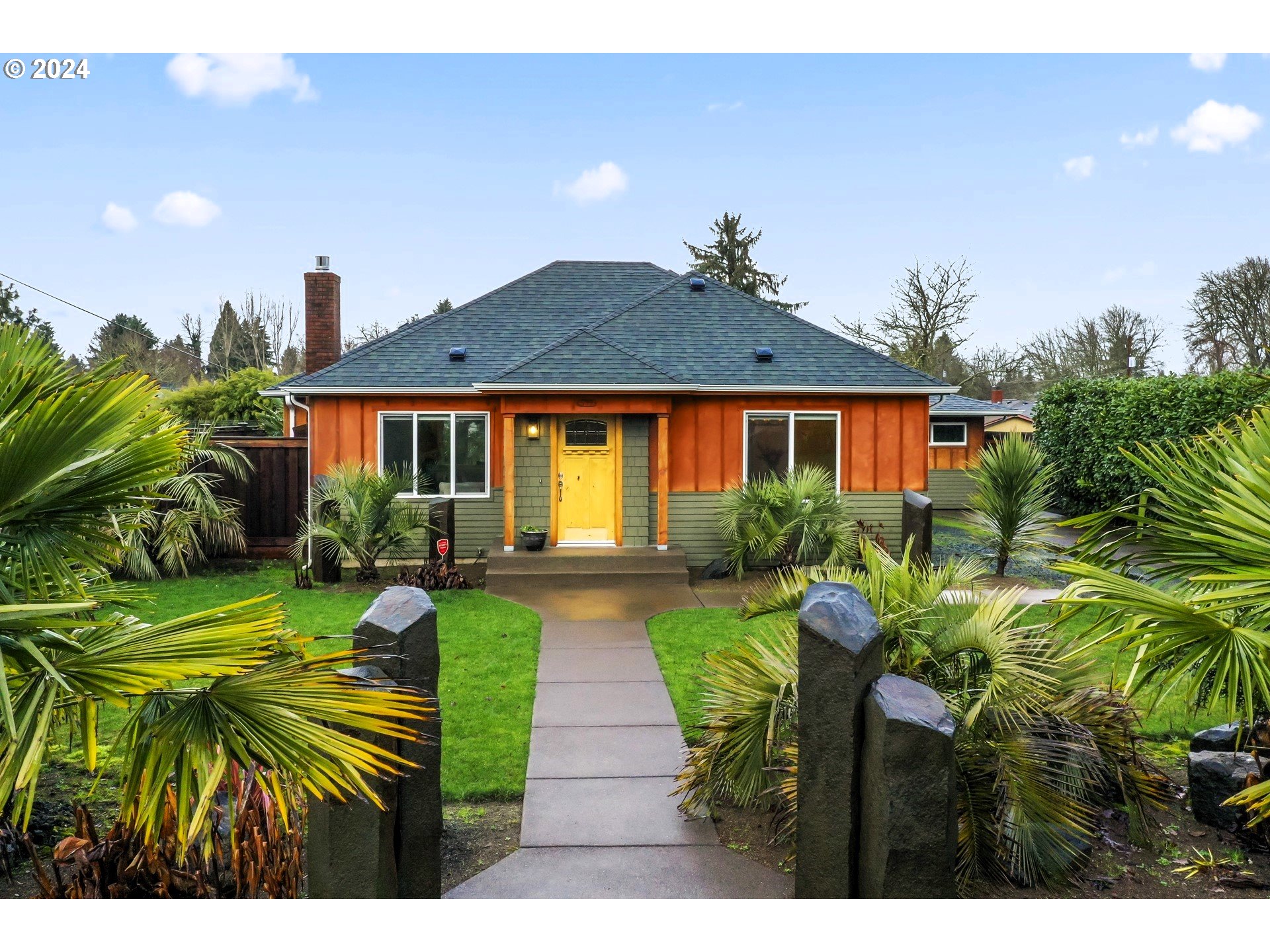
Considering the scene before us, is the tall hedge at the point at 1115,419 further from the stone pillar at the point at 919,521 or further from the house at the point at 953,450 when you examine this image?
the stone pillar at the point at 919,521

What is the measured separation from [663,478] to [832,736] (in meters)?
9.20

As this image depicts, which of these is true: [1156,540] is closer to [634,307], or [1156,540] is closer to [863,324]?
[634,307]

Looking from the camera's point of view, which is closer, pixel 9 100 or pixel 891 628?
pixel 891 628

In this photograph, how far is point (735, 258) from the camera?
37.6 meters

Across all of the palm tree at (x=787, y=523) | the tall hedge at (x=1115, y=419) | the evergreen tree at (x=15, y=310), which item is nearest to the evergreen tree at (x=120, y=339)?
the evergreen tree at (x=15, y=310)

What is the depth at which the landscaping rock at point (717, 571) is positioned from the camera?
12.5m

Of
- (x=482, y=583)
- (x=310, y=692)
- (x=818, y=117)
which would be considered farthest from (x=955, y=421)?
(x=310, y=692)

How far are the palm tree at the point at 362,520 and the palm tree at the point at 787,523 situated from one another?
4565 mm

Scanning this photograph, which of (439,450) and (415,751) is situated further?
(439,450)

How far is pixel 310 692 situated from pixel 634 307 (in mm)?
13269

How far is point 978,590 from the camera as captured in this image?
14.7ft

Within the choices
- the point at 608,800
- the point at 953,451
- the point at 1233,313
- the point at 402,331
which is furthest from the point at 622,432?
the point at 1233,313

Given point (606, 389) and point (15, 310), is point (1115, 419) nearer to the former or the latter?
point (606, 389)

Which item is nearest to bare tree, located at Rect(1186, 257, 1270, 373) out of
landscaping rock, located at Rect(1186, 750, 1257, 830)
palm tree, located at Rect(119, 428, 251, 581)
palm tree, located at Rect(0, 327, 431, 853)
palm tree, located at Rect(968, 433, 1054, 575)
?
palm tree, located at Rect(968, 433, 1054, 575)
